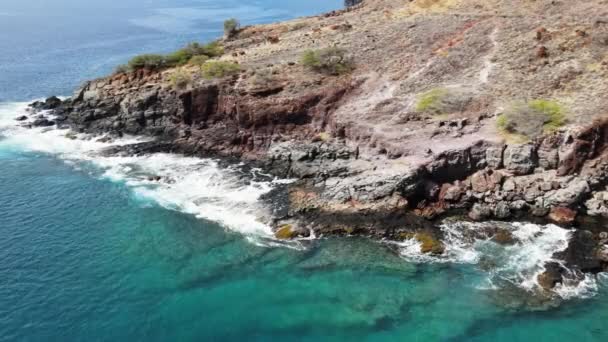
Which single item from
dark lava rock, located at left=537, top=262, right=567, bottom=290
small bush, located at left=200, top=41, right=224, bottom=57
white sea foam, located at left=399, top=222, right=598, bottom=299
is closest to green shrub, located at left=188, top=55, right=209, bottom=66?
small bush, located at left=200, top=41, right=224, bottom=57

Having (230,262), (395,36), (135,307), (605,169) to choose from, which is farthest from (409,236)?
(395,36)

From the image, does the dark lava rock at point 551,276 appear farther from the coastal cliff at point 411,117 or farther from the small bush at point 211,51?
the small bush at point 211,51

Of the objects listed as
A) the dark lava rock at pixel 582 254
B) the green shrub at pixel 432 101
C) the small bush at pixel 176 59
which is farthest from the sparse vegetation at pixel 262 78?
the dark lava rock at pixel 582 254

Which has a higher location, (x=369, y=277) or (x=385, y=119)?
(x=385, y=119)

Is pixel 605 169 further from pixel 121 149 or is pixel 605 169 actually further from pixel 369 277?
pixel 121 149

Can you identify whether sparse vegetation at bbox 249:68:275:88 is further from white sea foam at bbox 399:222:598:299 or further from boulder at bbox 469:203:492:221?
boulder at bbox 469:203:492:221

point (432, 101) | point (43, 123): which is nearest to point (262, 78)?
point (432, 101)
